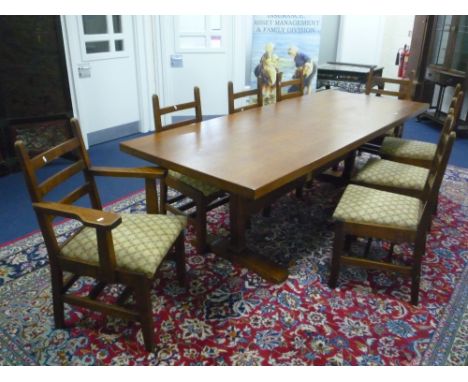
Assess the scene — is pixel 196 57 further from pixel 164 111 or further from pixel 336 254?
pixel 336 254

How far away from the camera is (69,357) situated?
5.61ft

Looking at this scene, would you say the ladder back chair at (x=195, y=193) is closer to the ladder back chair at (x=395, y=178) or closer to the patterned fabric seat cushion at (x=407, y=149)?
the ladder back chair at (x=395, y=178)

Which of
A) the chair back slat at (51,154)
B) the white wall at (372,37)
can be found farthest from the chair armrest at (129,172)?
the white wall at (372,37)

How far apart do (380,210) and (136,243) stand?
1155 mm

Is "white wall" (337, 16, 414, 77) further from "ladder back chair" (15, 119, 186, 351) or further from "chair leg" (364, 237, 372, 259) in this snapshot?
"ladder back chair" (15, 119, 186, 351)

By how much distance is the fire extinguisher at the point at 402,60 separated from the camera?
218 inches

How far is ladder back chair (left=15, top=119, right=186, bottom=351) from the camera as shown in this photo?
1.53 m

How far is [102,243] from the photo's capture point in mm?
1527

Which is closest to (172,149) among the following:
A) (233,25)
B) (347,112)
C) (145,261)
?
(145,261)

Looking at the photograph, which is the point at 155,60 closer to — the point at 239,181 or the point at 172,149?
the point at 172,149

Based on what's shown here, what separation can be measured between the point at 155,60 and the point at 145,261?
3507 millimetres

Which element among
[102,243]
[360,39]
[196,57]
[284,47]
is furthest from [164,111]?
[360,39]

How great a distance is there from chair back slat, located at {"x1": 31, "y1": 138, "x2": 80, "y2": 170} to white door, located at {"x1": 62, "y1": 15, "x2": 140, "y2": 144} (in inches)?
93.1

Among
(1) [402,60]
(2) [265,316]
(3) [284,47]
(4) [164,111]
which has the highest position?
(3) [284,47]
